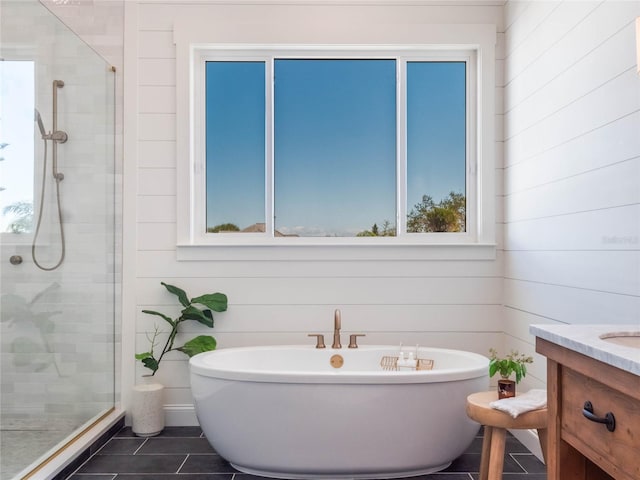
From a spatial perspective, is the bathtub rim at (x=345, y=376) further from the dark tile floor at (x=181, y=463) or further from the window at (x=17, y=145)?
the window at (x=17, y=145)

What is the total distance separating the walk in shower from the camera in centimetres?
220

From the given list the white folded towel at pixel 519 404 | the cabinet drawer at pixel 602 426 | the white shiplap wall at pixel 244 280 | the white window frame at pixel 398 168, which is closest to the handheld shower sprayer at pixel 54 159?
the white shiplap wall at pixel 244 280

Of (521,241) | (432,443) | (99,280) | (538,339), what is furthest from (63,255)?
(521,241)

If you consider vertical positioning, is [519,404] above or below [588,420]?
below

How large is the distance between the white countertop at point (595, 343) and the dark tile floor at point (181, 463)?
1.37 metres

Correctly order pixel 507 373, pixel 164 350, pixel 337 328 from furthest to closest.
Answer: pixel 164 350 → pixel 337 328 → pixel 507 373

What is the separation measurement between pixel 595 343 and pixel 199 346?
237 cm

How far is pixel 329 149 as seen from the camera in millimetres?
3398

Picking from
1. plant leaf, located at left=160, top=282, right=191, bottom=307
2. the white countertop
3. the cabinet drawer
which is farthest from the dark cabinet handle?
plant leaf, located at left=160, top=282, right=191, bottom=307

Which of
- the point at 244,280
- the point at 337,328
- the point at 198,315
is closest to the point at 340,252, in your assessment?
the point at 337,328

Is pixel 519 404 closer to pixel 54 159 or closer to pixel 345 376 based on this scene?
pixel 345 376

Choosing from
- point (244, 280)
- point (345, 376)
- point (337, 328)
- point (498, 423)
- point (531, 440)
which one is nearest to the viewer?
point (498, 423)

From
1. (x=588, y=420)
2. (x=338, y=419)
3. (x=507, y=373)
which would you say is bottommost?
(x=338, y=419)

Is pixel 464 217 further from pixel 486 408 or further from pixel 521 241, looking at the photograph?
pixel 486 408
